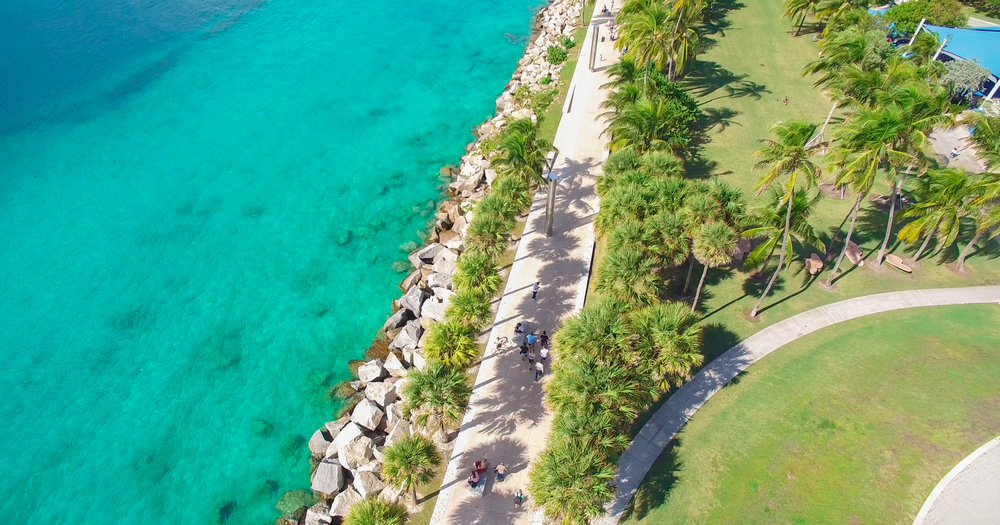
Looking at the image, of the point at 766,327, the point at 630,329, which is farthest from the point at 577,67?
the point at 630,329

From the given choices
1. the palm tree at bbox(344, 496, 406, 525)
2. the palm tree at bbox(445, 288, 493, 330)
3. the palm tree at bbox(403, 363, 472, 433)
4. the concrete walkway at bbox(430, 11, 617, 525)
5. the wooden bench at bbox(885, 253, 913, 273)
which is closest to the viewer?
the palm tree at bbox(344, 496, 406, 525)

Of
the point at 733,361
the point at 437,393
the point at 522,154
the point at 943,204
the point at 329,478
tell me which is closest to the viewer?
the point at 437,393

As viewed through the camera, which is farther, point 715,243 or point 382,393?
point 382,393

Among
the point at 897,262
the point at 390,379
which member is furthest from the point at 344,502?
the point at 897,262

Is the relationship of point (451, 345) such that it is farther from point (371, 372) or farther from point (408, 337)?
point (371, 372)

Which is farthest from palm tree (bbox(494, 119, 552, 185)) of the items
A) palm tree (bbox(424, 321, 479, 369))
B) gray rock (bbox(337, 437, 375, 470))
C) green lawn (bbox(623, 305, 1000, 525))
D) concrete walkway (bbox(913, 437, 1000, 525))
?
concrete walkway (bbox(913, 437, 1000, 525))

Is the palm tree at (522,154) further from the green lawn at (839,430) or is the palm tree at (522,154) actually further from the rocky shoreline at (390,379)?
the green lawn at (839,430)

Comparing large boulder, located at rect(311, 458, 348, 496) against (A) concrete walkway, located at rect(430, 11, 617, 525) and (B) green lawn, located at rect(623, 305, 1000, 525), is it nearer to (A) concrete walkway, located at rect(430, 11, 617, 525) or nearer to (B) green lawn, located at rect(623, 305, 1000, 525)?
(A) concrete walkway, located at rect(430, 11, 617, 525)
